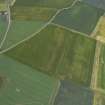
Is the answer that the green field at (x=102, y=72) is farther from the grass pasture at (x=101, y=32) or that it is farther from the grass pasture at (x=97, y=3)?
the grass pasture at (x=97, y=3)

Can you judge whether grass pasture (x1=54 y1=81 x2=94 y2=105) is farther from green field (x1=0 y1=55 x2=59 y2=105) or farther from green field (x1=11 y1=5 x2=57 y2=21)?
green field (x1=11 y1=5 x2=57 y2=21)

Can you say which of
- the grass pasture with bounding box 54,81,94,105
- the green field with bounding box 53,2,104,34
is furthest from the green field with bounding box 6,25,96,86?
the green field with bounding box 53,2,104,34

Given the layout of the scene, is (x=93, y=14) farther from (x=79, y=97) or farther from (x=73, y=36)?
(x=79, y=97)

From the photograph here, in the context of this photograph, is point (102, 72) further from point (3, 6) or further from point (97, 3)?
point (3, 6)

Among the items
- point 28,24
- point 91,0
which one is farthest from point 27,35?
point 91,0

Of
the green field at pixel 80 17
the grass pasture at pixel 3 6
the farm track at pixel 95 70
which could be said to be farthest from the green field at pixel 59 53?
the grass pasture at pixel 3 6

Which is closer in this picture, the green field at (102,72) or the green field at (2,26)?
the green field at (102,72)
